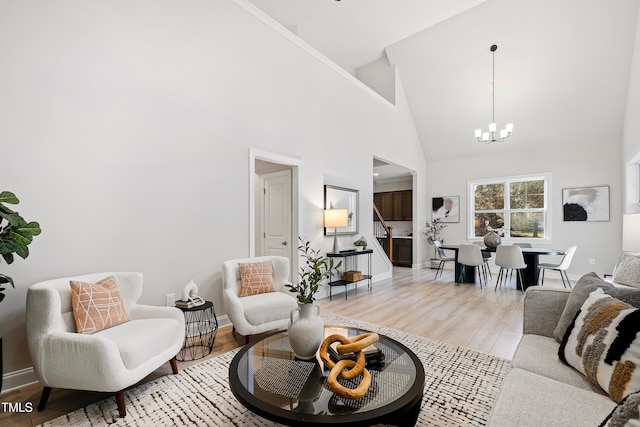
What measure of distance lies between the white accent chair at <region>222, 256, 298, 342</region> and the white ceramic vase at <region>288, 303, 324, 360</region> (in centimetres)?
82

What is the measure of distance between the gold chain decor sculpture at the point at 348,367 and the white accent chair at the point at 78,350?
121 cm

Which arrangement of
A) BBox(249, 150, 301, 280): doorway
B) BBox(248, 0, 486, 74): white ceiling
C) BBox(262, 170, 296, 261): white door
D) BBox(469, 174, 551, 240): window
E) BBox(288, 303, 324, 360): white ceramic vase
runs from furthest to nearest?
1. BBox(469, 174, 551, 240): window
2. BBox(248, 0, 486, 74): white ceiling
3. BBox(262, 170, 296, 261): white door
4. BBox(249, 150, 301, 280): doorway
5. BBox(288, 303, 324, 360): white ceramic vase

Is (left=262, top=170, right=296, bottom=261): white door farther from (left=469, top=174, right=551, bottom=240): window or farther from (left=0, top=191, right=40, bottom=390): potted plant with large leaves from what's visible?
(left=469, top=174, right=551, bottom=240): window

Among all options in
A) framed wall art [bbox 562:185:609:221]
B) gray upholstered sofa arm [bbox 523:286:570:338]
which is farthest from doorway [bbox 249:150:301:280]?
framed wall art [bbox 562:185:609:221]

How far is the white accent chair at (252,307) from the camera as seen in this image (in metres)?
2.81

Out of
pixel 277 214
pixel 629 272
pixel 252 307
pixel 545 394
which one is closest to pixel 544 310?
pixel 545 394

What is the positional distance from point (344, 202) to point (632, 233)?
3540 millimetres

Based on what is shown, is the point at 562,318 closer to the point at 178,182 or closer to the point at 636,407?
the point at 636,407

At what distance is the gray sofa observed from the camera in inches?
43.8

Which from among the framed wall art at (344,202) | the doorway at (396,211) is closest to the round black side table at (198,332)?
the framed wall art at (344,202)

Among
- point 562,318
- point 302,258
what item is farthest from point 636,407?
point 302,258

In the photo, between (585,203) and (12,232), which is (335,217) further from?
(585,203)

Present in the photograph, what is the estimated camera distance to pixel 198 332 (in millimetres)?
3178

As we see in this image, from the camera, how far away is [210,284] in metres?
3.35
